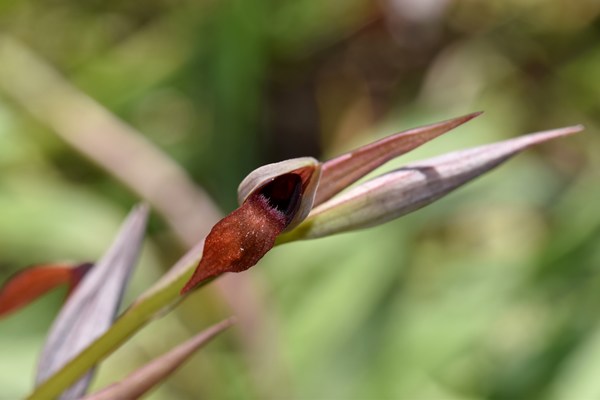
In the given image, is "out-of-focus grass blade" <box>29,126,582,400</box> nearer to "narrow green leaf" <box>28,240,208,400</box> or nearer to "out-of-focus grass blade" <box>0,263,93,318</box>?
"narrow green leaf" <box>28,240,208,400</box>

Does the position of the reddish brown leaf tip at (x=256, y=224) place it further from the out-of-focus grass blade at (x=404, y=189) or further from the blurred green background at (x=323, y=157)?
the blurred green background at (x=323, y=157)

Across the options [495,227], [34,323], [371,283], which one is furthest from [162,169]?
[495,227]

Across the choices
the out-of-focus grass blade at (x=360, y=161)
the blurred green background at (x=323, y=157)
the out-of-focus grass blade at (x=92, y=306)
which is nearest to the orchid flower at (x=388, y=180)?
the out-of-focus grass blade at (x=360, y=161)

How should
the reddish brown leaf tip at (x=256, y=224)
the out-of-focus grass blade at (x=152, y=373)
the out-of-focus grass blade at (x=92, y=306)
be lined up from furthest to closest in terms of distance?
the out-of-focus grass blade at (x=92, y=306), the out-of-focus grass blade at (x=152, y=373), the reddish brown leaf tip at (x=256, y=224)

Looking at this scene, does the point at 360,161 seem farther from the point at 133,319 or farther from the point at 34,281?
the point at 34,281

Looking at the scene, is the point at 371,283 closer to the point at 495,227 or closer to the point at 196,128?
the point at 495,227
